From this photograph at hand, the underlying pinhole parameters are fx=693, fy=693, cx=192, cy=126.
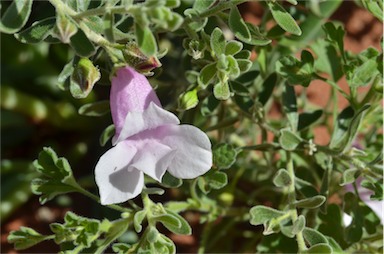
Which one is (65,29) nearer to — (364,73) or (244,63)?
(244,63)

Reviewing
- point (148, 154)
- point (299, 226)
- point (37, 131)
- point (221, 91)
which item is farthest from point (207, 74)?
point (37, 131)

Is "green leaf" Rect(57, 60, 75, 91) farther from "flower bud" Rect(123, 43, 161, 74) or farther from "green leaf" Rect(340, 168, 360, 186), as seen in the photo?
"green leaf" Rect(340, 168, 360, 186)

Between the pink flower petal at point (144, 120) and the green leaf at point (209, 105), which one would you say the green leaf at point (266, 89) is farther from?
the pink flower petal at point (144, 120)

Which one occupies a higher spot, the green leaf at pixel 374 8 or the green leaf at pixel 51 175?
the green leaf at pixel 374 8

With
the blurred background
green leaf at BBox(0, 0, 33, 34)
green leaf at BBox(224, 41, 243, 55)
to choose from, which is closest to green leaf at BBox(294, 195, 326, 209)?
green leaf at BBox(224, 41, 243, 55)

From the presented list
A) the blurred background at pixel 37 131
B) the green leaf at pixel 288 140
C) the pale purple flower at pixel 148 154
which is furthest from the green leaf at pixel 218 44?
the blurred background at pixel 37 131

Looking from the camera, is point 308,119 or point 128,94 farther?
point 308,119
